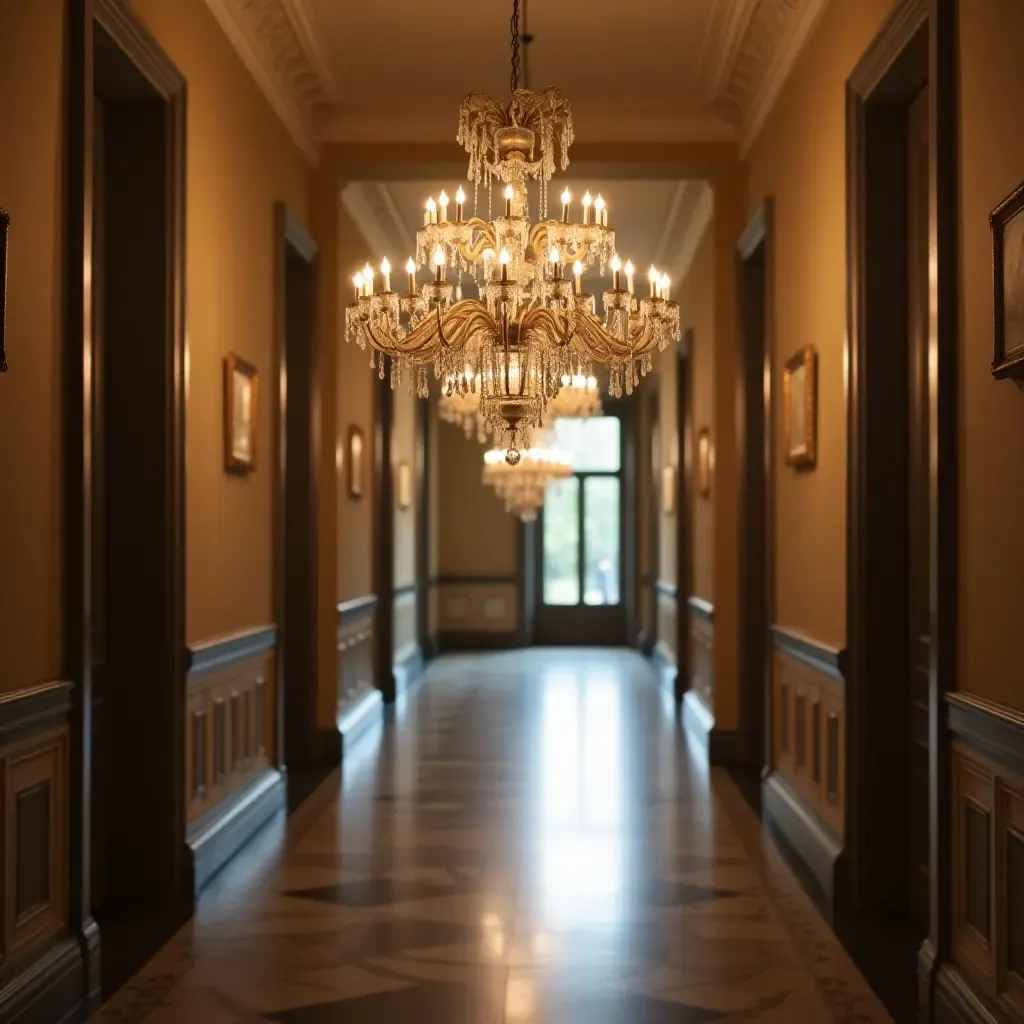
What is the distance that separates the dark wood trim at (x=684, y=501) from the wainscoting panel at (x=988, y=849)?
676 cm

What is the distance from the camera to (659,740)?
8930mm

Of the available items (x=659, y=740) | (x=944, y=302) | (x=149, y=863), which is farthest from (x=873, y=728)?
(x=659, y=740)

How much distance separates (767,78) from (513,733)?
5098mm

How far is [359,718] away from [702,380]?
3759mm

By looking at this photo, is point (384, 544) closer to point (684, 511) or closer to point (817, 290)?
point (684, 511)

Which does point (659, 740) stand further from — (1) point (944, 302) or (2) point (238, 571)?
(1) point (944, 302)

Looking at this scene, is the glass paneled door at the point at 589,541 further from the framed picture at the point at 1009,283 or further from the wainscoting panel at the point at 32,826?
the framed picture at the point at 1009,283

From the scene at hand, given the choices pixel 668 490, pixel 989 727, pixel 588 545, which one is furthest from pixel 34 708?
pixel 588 545

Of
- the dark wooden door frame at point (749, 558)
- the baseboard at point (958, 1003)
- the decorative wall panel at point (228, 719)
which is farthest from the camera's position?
the dark wooden door frame at point (749, 558)

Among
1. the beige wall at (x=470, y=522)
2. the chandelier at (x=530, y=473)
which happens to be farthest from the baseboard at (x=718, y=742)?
the beige wall at (x=470, y=522)

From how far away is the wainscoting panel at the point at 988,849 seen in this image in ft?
9.99

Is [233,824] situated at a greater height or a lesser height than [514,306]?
lesser

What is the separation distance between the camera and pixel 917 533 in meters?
4.66

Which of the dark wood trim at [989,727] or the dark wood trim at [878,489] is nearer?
the dark wood trim at [989,727]
